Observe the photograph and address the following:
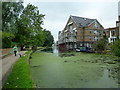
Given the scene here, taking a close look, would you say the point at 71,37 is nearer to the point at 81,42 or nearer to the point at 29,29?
the point at 81,42

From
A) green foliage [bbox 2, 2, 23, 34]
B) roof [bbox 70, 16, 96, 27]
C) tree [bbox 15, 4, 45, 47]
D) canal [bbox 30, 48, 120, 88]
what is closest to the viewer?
canal [bbox 30, 48, 120, 88]

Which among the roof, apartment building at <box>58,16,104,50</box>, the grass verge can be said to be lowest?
the grass verge

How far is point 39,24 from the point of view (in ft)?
114

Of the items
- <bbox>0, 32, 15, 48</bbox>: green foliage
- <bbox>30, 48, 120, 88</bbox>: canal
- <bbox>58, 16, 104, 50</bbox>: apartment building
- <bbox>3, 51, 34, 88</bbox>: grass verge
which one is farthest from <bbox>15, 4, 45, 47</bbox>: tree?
<bbox>3, 51, 34, 88</bbox>: grass verge

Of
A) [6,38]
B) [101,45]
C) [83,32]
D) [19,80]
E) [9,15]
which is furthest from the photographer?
[83,32]

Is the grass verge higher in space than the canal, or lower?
higher

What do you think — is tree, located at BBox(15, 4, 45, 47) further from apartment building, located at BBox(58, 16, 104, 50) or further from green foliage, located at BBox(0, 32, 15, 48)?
apartment building, located at BBox(58, 16, 104, 50)

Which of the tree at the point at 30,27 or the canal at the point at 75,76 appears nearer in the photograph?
the canal at the point at 75,76

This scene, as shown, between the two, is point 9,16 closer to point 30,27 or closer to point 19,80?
point 30,27

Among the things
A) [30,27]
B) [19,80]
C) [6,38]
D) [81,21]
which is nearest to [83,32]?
[81,21]

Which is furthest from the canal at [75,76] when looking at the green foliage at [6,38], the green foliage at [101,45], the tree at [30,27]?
the tree at [30,27]

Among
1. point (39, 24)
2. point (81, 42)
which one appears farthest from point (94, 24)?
point (39, 24)

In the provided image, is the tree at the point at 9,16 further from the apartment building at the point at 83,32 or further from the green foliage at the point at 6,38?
the apartment building at the point at 83,32

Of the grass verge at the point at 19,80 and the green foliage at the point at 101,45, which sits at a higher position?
the green foliage at the point at 101,45
